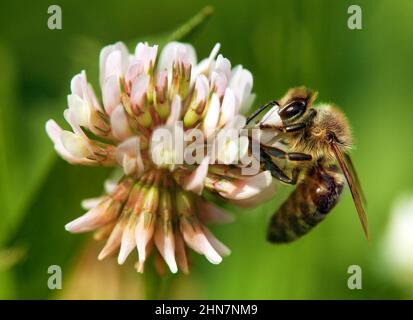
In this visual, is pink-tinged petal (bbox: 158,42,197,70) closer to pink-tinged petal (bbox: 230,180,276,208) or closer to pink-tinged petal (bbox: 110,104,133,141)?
pink-tinged petal (bbox: 110,104,133,141)

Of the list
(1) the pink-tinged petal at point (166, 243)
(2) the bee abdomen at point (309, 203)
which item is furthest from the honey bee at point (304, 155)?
(1) the pink-tinged petal at point (166, 243)

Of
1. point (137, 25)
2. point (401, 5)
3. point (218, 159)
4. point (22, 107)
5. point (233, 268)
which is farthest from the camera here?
point (137, 25)

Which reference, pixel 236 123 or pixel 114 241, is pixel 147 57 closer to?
pixel 236 123

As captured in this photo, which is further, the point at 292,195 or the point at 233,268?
the point at 233,268

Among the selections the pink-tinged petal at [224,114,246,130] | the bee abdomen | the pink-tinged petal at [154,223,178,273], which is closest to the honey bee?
the bee abdomen

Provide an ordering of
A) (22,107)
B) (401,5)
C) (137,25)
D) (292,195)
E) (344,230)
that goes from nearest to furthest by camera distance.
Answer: (292,195), (344,230), (22,107), (401,5), (137,25)

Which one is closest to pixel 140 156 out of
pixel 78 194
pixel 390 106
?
pixel 78 194
